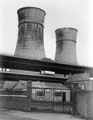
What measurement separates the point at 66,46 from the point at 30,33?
7.66 metres

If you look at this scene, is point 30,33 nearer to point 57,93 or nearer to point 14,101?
point 57,93

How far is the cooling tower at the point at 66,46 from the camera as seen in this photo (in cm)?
3269

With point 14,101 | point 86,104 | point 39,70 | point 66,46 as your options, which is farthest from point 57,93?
point 86,104

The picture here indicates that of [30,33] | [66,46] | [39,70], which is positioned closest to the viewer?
[30,33]

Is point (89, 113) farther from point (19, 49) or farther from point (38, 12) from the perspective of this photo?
point (38, 12)

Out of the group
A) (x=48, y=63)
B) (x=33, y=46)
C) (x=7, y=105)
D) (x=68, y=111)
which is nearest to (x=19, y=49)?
(x=33, y=46)

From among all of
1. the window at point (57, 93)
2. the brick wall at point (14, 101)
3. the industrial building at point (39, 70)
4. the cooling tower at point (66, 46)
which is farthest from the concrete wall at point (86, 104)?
the cooling tower at point (66, 46)

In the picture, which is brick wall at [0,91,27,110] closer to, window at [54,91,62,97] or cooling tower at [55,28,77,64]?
window at [54,91,62,97]

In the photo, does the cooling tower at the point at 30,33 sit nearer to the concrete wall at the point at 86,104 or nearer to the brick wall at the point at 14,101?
the brick wall at the point at 14,101

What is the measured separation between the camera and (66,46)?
3353 centimetres

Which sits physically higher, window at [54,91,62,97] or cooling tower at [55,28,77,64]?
cooling tower at [55,28,77,64]

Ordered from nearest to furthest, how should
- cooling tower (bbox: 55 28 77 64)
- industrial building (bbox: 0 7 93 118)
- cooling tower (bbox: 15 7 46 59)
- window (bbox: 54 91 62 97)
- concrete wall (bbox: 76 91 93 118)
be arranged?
concrete wall (bbox: 76 91 93 118)
industrial building (bbox: 0 7 93 118)
window (bbox: 54 91 62 97)
cooling tower (bbox: 15 7 46 59)
cooling tower (bbox: 55 28 77 64)

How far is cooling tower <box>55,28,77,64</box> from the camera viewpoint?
3269 centimetres

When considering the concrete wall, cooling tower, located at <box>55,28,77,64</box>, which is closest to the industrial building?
cooling tower, located at <box>55,28,77,64</box>
